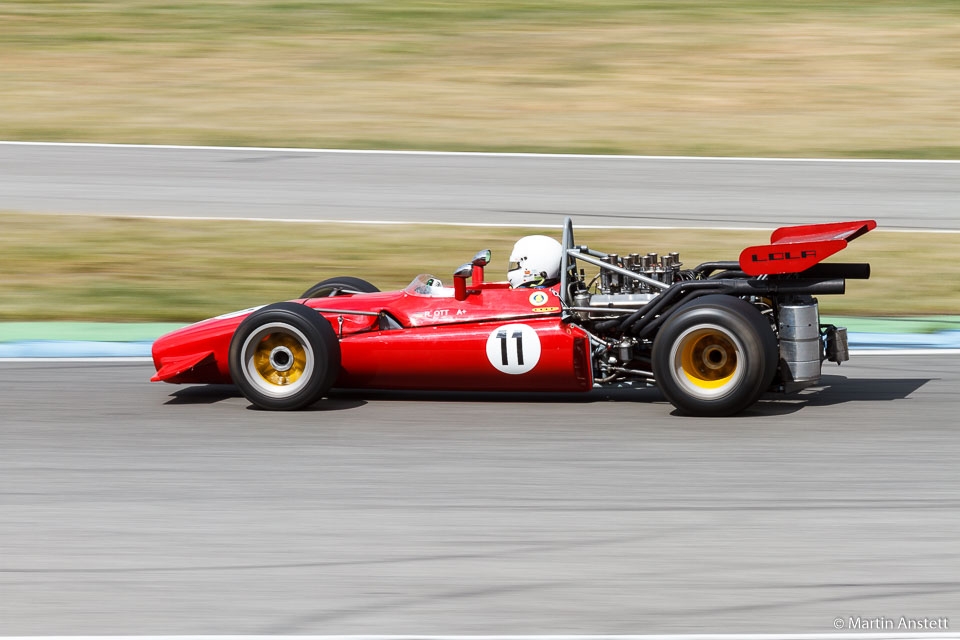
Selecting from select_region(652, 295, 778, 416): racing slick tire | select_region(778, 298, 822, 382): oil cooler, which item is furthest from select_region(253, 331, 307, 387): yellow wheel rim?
select_region(778, 298, 822, 382): oil cooler

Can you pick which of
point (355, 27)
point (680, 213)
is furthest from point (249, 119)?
point (680, 213)

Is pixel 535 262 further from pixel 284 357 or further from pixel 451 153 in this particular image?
pixel 451 153

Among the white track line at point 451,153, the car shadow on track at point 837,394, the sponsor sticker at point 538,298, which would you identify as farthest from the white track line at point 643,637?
the white track line at point 451,153

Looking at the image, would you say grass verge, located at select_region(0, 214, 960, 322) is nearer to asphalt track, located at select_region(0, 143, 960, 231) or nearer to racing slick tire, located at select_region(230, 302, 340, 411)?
asphalt track, located at select_region(0, 143, 960, 231)

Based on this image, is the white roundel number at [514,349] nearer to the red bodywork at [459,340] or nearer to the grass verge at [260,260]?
the red bodywork at [459,340]

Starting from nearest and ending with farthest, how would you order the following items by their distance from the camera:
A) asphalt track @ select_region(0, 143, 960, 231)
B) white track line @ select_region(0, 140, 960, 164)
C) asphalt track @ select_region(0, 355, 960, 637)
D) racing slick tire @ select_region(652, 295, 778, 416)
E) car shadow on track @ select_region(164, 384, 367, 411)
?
asphalt track @ select_region(0, 355, 960, 637) < racing slick tire @ select_region(652, 295, 778, 416) < car shadow on track @ select_region(164, 384, 367, 411) < asphalt track @ select_region(0, 143, 960, 231) < white track line @ select_region(0, 140, 960, 164)

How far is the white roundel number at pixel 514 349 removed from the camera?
712 cm

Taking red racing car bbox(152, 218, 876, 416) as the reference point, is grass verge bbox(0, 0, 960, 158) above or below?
above

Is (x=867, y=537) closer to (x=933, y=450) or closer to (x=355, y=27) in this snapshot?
(x=933, y=450)

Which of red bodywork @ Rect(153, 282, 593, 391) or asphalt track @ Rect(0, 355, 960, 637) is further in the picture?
red bodywork @ Rect(153, 282, 593, 391)

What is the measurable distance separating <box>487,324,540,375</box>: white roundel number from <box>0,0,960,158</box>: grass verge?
9.56 m

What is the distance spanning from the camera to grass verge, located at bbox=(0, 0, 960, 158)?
17.2 meters

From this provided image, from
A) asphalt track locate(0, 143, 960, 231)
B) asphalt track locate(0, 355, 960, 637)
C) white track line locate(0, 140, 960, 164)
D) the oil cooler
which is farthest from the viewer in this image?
white track line locate(0, 140, 960, 164)

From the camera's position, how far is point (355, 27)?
22438mm
